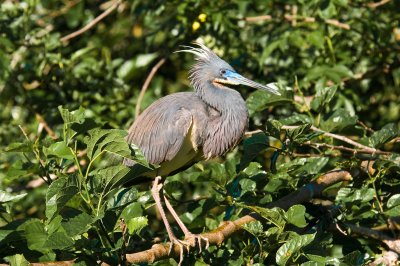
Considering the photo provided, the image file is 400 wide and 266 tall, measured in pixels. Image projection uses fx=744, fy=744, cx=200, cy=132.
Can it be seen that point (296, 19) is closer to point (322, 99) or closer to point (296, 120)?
point (322, 99)

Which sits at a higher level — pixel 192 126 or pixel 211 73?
pixel 211 73

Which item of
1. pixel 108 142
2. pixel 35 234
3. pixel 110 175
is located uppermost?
pixel 108 142

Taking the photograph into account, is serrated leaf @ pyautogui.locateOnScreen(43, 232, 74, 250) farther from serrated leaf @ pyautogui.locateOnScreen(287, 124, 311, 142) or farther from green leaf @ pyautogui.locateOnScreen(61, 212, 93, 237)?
serrated leaf @ pyautogui.locateOnScreen(287, 124, 311, 142)

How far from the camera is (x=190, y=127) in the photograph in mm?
4336

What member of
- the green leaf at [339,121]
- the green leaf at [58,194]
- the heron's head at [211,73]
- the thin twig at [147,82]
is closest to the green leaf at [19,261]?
the green leaf at [58,194]

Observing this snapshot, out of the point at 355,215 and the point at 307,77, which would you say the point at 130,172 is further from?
the point at 307,77

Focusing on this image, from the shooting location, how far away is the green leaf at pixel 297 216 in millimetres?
3301

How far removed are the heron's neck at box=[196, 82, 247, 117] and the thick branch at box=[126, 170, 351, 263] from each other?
0.76 meters

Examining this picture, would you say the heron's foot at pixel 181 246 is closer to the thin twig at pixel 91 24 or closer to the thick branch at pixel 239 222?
the thick branch at pixel 239 222

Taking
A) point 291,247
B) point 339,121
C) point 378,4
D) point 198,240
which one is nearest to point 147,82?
point 378,4

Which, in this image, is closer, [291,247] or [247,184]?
[291,247]

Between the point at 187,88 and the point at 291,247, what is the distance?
3.42 meters

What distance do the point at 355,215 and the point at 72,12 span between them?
11.5 ft

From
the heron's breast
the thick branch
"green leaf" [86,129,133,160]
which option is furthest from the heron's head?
"green leaf" [86,129,133,160]
